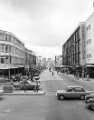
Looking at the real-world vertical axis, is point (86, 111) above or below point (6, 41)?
below

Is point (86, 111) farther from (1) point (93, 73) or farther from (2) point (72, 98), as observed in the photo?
(1) point (93, 73)

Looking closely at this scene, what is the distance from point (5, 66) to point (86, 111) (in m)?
37.2

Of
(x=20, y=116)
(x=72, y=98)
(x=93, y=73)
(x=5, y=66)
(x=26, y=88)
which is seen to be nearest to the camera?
(x=20, y=116)

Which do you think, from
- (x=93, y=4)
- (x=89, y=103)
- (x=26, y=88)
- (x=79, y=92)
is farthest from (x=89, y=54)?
(x=89, y=103)

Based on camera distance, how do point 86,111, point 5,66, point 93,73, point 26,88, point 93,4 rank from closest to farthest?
point 86,111 → point 26,88 → point 5,66 → point 93,73 → point 93,4

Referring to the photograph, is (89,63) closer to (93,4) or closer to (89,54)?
(89,54)

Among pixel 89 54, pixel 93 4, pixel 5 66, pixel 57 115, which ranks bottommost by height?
pixel 57 115

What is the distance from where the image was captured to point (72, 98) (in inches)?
837

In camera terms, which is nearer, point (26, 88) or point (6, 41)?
point (26, 88)

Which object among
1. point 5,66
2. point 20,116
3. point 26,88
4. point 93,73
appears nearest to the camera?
point 20,116

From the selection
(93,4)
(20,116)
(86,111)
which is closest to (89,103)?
(86,111)

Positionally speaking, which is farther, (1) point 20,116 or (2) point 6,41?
(2) point 6,41

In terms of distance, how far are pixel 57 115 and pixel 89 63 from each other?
44185mm

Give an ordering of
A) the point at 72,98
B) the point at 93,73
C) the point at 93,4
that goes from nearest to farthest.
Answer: the point at 72,98 → the point at 93,73 → the point at 93,4
